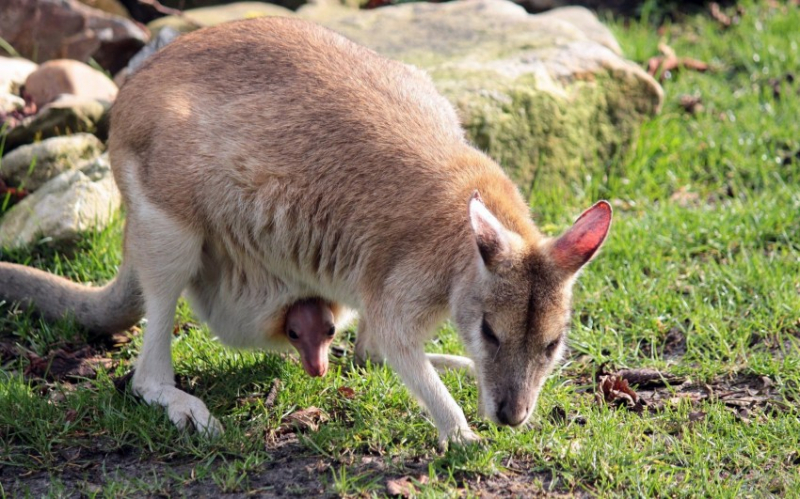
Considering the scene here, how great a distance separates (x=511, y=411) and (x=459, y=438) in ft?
0.97

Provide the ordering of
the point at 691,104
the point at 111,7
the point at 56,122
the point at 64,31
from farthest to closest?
the point at 111,7, the point at 691,104, the point at 64,31, the point at 56,122

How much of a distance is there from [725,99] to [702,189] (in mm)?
1316

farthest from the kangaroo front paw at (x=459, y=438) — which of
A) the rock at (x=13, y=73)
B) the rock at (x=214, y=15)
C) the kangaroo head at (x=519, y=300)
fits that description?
the rock at (x=214, y=15)

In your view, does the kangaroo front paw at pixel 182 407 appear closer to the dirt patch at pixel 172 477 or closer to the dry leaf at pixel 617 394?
the dirt patch at pixel 172 477

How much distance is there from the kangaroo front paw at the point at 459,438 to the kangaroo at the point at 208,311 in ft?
2.81

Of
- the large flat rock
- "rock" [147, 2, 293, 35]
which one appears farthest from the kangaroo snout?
"rock" [147, 2, 293, 35]

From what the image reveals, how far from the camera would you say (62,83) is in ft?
22.3

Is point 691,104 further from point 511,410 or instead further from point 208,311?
point 511,410

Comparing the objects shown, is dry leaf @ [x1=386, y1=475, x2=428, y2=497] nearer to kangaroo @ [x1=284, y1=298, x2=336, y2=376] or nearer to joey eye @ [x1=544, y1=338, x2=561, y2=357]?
joey eye @ [x1=544, y1=338, x2=561, y2=357]

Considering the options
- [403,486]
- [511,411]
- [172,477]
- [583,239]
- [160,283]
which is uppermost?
[583,239]

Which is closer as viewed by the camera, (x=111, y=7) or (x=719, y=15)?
(x=111, y=7)

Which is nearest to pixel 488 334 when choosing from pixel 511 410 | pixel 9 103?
pixel 511 410

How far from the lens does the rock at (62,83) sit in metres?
6.79

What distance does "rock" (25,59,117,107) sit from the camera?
6.79m
